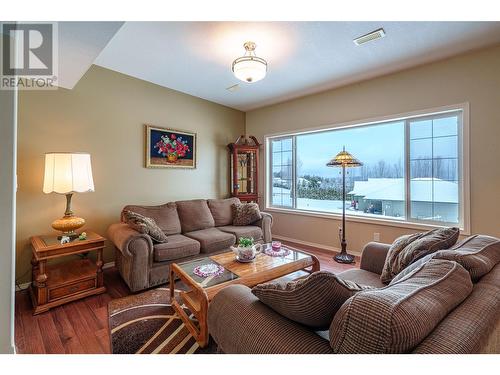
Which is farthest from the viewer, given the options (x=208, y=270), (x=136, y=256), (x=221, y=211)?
(x=221, y=211)

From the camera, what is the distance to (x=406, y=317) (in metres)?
0.68

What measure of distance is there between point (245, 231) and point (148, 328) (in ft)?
5.80

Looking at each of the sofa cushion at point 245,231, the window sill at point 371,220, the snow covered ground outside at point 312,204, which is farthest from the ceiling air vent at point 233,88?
the window sill at point 371,220

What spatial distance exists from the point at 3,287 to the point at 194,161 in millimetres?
2889

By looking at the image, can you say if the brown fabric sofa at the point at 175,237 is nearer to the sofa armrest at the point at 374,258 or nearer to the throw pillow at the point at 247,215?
the throw pillow at the point at 247,215

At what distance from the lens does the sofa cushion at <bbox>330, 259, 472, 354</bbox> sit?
659 mm

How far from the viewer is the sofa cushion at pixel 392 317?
2.16 ft

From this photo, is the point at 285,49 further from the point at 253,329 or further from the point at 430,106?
the point at 253,329

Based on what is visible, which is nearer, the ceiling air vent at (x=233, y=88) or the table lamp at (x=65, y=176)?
the table lamp at (x=65, y=176)

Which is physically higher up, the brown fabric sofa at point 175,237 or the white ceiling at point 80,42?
the white ceiling at point 80,42

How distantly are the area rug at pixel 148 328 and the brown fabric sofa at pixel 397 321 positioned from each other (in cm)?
74

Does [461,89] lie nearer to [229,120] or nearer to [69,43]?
[229,120]

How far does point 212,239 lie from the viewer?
299 cm

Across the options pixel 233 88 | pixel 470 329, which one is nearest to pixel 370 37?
pixel 233 88
